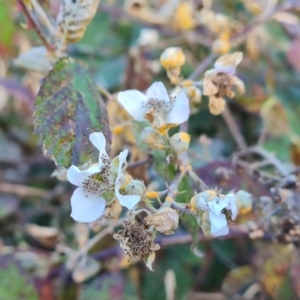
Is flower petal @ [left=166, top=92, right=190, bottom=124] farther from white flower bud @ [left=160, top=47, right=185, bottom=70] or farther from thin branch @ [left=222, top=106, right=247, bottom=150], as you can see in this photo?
thin branch @ [left=222, top=106, right=247, bottom=150]

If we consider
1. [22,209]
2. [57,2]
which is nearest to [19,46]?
[57,2]

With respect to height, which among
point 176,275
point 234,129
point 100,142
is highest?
point 100,142

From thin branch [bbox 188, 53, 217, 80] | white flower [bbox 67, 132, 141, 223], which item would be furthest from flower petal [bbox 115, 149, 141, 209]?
thin branch [bbox 188, 53, 217, 80]

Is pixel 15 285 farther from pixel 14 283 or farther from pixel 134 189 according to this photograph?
pixel 134 189

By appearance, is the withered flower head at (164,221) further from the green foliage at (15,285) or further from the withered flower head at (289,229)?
the green foliage at (15,285)

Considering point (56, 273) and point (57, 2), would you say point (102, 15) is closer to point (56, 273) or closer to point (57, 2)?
point (57, 2)

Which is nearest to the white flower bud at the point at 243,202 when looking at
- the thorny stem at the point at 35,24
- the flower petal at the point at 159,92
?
the flower petal at the point at 159,92

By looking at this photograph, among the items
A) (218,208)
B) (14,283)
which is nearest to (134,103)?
(218,208)
